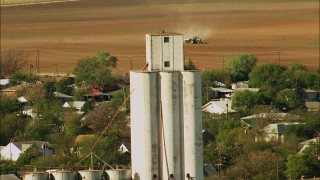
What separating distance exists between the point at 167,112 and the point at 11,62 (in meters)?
62.6

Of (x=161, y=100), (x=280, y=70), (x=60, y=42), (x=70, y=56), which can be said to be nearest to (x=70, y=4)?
(x=60, y=42)

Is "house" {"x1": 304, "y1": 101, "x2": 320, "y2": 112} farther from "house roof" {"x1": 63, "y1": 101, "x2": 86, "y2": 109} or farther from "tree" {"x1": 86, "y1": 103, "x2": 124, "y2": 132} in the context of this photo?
"house roof" {"x1": 63, "y1": 101, "x2": 86, "y2": 109}

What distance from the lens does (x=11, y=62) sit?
86000 millimetres

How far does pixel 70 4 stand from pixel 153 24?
43.6ft

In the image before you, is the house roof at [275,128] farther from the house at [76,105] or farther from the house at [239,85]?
the house at [239,85]

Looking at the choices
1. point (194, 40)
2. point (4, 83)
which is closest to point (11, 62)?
point (4, 83)

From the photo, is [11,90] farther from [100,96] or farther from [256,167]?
[256,167]

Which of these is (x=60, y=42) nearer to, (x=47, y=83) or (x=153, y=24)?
(x=153, y=24)

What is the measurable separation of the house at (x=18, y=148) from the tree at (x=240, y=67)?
2413cm

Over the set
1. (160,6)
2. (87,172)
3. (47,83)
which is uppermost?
(160,6)

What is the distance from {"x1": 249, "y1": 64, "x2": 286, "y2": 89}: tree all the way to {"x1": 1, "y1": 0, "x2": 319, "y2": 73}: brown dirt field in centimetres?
948

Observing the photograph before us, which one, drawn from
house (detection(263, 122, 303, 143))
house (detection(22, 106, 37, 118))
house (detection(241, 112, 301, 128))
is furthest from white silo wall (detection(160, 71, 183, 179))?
house (detection(22, 106, 37, 118))

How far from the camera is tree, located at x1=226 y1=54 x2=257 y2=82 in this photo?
78938mm

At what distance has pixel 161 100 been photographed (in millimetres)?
23969
